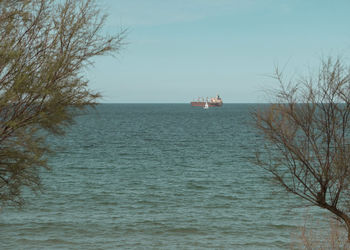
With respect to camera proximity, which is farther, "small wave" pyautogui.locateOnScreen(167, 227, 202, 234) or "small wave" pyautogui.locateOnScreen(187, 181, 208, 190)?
"small wave" pyautogui.locateOnScreen(187, 181, 208, 190)

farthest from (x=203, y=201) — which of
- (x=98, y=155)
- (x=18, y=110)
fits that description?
(x=98, y=155)

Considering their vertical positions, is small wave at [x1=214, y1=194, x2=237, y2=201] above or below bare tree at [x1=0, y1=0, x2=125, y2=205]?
below

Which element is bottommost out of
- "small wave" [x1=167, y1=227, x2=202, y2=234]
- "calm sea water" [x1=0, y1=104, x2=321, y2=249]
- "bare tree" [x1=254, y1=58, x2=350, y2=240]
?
"small wave" [x1=167, y1=227, x2=202, y2=234]

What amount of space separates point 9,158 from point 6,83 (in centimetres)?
191

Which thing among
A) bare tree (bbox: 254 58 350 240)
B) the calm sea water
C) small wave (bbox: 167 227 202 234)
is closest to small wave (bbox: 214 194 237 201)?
the calm sea water

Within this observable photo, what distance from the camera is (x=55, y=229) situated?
63.7 feet

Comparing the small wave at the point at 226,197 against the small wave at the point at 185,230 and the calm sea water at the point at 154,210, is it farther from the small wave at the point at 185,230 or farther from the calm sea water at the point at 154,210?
the small wave at the point at 185,230

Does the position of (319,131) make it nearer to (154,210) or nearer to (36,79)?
(36,79)

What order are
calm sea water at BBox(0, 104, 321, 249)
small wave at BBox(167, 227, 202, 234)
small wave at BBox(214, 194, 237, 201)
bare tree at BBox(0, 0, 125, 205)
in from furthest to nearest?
small wave at BBox(214, 194, 237, 201) < small wave at BBox(167, 227, 202, 234) < calm sea water at BBox(0, 104, 321, 249) < bare tree at BBox(0, 0, 125, 205)

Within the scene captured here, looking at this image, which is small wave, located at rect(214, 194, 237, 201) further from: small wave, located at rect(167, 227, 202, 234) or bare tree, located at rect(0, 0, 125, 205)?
bare tree, located at rect(0, 0, 125, 205)

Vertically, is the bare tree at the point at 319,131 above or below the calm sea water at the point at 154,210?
above

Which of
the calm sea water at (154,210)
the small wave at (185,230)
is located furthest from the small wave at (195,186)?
the small wave at (185,230)

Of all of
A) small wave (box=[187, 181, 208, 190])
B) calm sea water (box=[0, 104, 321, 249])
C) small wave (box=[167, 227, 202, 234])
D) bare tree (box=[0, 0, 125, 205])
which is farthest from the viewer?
small wave (box=[187, 181, 208, 190])

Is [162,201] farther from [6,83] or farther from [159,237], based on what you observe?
[6,83]
